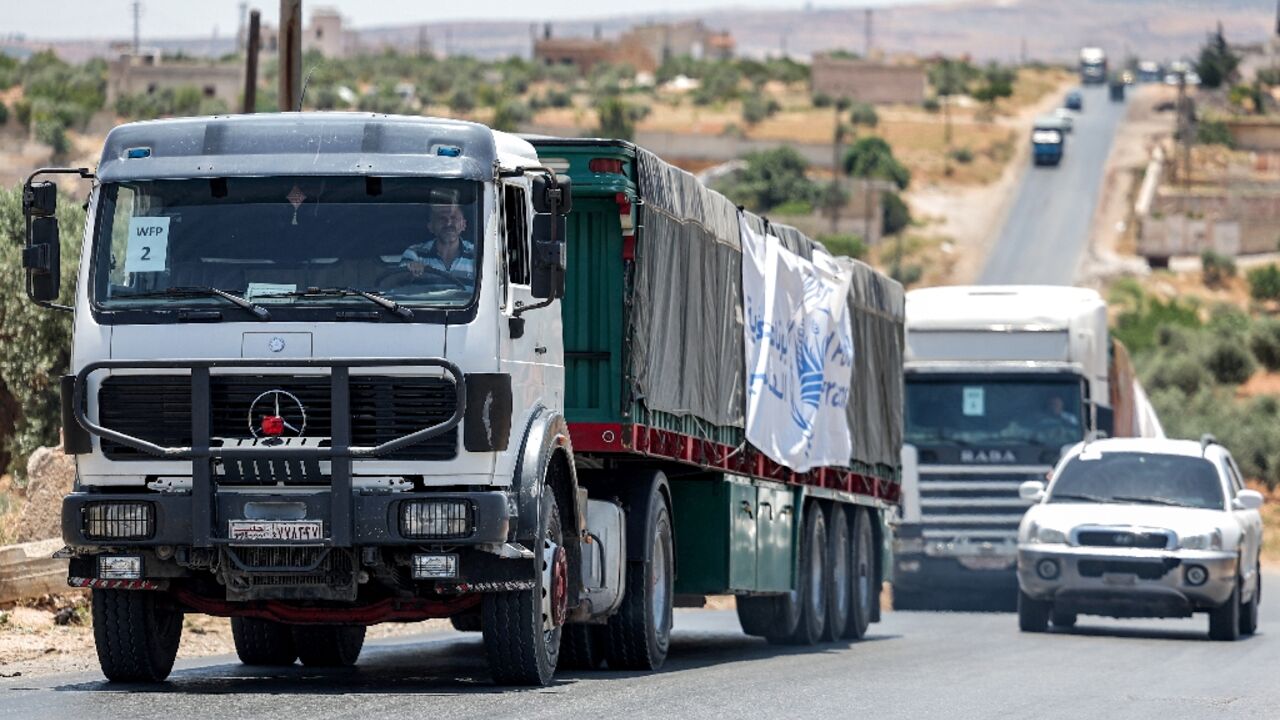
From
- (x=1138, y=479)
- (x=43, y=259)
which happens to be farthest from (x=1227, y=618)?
(x=43, y=259)

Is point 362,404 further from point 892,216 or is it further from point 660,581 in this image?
point 892,216

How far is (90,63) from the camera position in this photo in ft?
477

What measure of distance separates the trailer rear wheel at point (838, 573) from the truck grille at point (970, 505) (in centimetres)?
595

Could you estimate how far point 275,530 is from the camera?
477 inches

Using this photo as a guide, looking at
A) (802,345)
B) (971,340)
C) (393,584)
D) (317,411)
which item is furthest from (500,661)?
(971,340)

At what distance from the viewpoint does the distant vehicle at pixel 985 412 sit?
89.0 ft

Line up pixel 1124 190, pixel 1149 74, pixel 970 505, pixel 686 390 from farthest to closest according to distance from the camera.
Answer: pixel 1149 74
pixel 1124 190
pixel 970 505
pixel 686 390

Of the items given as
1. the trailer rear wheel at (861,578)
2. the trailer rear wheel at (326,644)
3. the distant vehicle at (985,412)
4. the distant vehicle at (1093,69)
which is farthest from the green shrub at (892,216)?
the trailer rear wheel at (326,644)

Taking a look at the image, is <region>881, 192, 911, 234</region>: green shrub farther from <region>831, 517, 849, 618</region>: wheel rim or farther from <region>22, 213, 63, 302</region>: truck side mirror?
<region>22, 213, 63, 302</region>: truck side mirror

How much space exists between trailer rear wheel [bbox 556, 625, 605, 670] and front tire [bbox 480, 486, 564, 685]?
203 centimetres

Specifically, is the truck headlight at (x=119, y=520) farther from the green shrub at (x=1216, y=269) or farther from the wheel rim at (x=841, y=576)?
the green shrub at (x=1216, y=269)

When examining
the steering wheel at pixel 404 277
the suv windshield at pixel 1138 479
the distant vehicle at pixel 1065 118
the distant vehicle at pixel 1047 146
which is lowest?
the suv windshield at pixel 1138 479

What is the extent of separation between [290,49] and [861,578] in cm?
742

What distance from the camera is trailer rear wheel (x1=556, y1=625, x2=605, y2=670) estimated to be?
15273 millimetres
